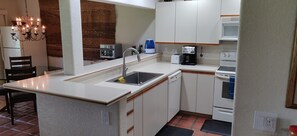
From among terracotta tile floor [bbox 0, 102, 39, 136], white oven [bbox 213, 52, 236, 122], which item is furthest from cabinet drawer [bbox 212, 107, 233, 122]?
terracotta tile floor [bbox 0, 102, 39, 136]

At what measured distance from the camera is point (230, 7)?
12.0ft

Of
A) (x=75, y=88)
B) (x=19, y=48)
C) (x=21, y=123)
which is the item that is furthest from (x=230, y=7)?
(x=19, y=48)

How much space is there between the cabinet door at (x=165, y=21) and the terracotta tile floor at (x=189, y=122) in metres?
1.44

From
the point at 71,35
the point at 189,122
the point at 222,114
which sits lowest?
the point at 189,122

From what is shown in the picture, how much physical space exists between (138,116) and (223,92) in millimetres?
1704

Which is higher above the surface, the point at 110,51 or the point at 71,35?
the point at 71,35

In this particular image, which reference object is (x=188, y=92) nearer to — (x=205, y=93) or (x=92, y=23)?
(x=205, y=93)

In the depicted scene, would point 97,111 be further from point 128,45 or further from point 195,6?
point 128,45

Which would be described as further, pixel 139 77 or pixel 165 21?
pixel 165 21

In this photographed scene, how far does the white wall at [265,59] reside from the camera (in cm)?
117

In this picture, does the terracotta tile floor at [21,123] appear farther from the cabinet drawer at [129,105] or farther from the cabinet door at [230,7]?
the cabinet door at [230,7]

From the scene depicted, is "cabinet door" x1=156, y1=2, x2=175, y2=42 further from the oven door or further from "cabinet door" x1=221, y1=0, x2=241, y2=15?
the oven door

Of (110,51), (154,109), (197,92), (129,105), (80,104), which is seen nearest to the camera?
(80,104)

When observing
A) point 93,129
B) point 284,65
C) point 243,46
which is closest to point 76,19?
point 93,129
